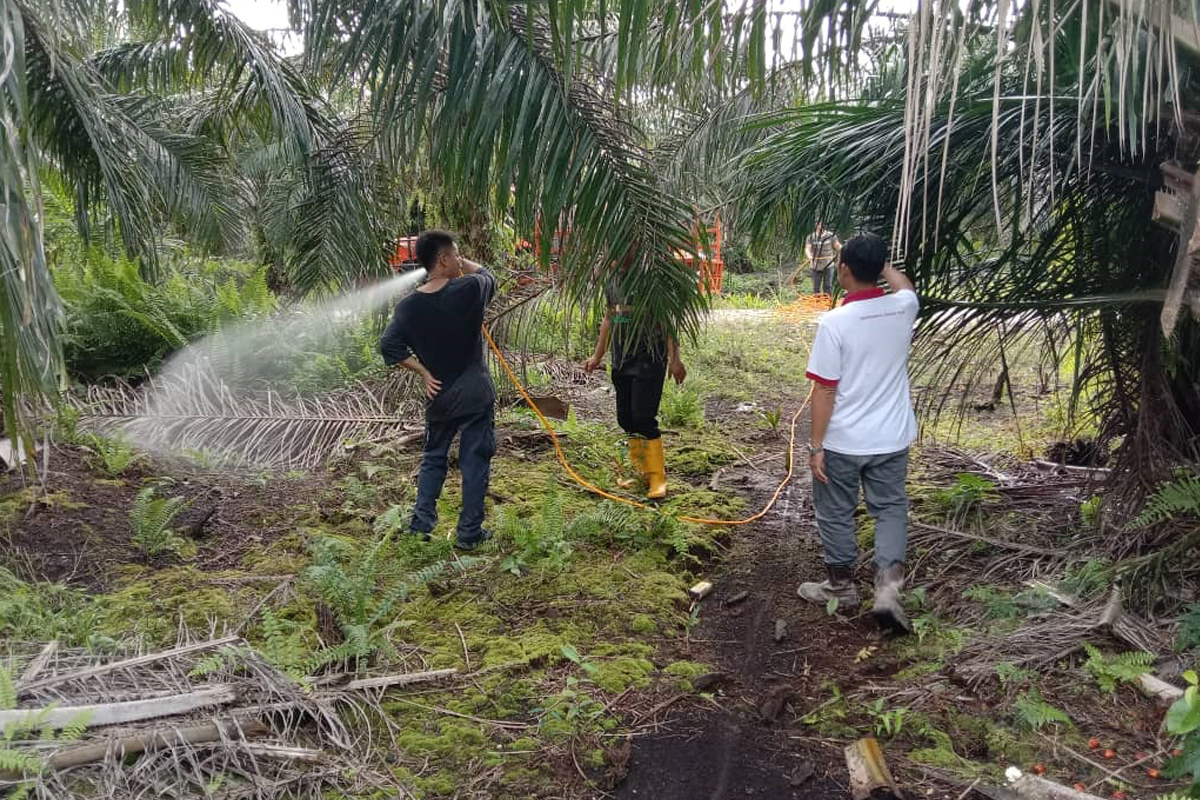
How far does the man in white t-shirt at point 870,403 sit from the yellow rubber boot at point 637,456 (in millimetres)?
2117

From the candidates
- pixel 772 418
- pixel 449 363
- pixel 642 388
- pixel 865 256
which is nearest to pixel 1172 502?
pixel 865 256

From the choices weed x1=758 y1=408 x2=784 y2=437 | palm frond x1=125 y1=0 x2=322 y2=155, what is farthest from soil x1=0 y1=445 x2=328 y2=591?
weed x1=758 y1=408 x2=784 y2=437

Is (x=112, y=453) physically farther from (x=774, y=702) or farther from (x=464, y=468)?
(x=774, y=702)

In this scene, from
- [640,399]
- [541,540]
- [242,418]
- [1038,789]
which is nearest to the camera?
[1038,789]

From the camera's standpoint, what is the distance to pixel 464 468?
16.2ft

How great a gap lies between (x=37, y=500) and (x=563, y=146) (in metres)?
3.70

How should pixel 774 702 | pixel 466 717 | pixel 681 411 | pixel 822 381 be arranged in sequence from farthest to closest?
pixel 681 411 < pixel 822 381 < pixel 774 702 < pixel 466 717

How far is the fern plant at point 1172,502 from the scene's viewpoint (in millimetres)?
3529

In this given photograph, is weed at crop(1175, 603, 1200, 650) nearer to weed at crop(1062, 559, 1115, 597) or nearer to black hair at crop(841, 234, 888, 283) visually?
weed at crop(1062, 559, 1115, 597)

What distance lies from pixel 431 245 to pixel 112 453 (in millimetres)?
2857

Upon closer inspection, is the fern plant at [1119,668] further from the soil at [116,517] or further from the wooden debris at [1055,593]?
the soil at [116,517]

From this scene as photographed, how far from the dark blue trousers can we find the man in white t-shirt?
1854 mm

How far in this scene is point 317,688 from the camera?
316 centimetres

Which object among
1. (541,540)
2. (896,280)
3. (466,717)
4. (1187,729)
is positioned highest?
(896,280)
